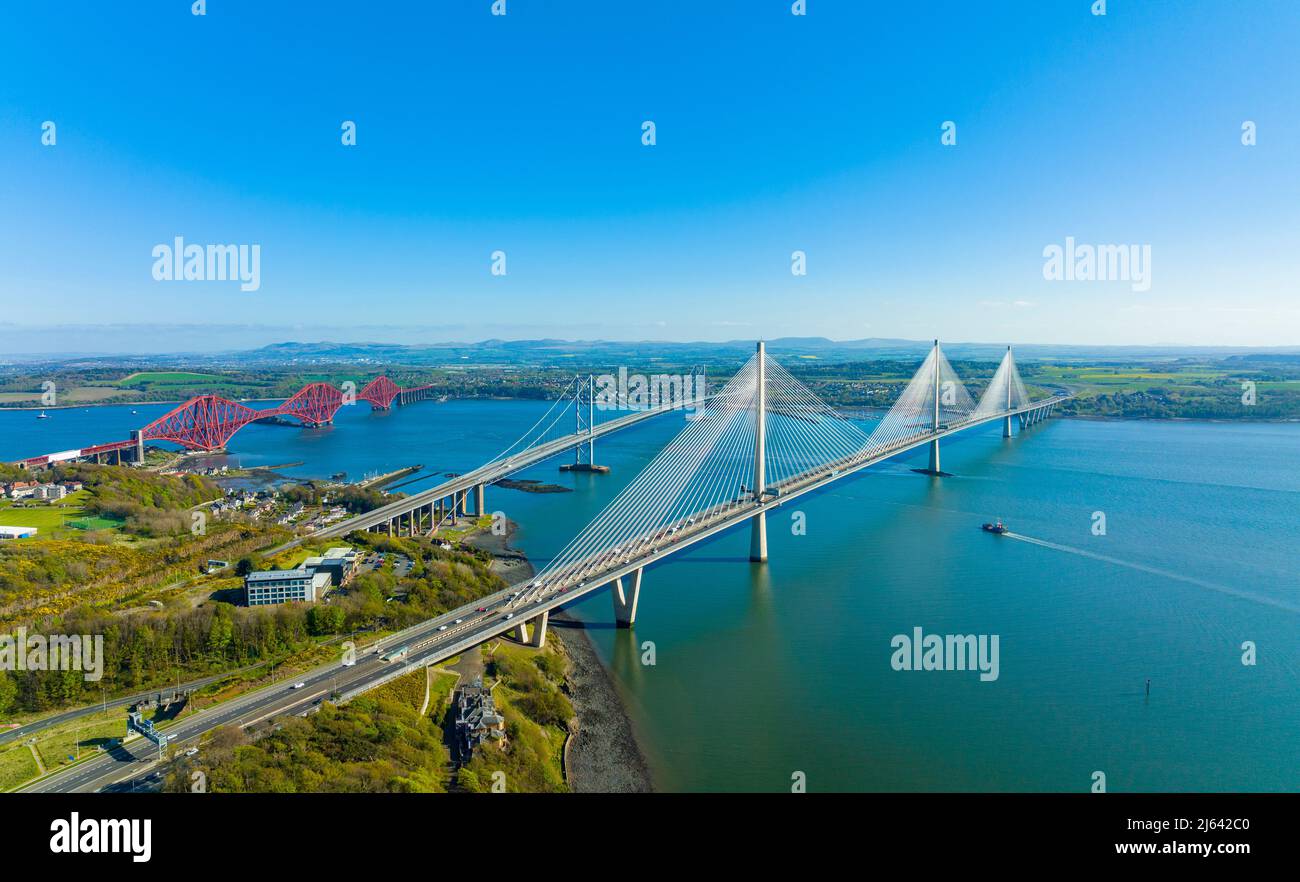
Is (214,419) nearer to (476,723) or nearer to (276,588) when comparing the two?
(276,588)

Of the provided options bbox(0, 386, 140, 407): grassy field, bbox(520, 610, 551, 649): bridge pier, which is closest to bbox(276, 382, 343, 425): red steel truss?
bbox(0, 386, 140, 407): grassy field

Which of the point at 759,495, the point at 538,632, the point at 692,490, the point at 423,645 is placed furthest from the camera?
the point at 692,490

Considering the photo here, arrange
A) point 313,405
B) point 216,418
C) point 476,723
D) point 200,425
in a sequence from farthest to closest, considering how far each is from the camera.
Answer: point 313,405, point 216,418, point 200,425, point 476,723

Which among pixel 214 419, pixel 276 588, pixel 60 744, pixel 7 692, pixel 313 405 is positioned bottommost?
pixel 60 744

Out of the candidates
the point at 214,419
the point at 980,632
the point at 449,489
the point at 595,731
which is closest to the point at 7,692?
the point at 595,731

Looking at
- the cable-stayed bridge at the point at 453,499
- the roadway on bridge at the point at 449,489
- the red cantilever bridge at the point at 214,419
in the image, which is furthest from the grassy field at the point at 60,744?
the red cantilever bridge at the point at 214,419

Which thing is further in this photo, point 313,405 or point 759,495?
point 313,405

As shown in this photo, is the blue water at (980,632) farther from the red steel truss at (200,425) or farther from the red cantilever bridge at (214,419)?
the red steel truss at (200,425)
